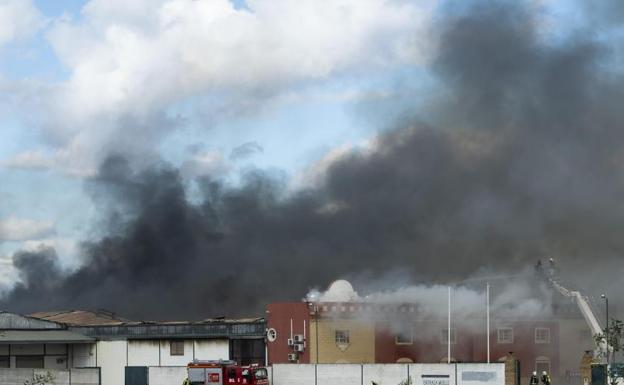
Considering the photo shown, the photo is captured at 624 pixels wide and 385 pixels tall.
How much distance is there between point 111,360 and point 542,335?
139 ft

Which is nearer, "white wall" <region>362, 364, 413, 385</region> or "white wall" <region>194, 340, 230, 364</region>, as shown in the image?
"white wall" <region>362, 364, 413, 385</region>

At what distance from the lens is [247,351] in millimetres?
102312

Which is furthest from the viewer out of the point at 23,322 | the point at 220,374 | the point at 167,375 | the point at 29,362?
the point at 23,322

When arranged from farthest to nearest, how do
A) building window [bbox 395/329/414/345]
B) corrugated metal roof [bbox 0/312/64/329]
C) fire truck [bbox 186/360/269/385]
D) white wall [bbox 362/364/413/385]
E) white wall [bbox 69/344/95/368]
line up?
1. corrugated metal roof [bbox 0/312/64/329]
2. white wall [bbox 69/344/95/368]
3. building window [bbox 395/329/414/345]
4. fire truck [bbox 186/360/269/385]
5. white wall [bbox 362/364/413/385]

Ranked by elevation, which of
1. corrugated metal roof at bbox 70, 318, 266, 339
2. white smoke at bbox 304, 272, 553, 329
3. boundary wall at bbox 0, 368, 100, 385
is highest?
white smoke at bbox 304, 272, 553, 329

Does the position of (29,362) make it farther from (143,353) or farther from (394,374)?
(394,374)

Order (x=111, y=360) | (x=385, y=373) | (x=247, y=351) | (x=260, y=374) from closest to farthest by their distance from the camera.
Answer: (x=385, y=373)
(x=260, y=374)
(x=247, y=351)
(x=111, y=360)

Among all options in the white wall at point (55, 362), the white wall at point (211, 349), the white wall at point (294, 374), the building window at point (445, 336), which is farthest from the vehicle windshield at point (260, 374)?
the white wall at point (55, 362)

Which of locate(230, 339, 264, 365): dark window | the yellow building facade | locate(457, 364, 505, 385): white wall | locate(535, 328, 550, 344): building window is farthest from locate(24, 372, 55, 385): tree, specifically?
locate(535, 328, 550, 344): building window

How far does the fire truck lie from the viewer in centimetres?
7925

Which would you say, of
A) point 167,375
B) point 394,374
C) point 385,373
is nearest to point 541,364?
point 385,373

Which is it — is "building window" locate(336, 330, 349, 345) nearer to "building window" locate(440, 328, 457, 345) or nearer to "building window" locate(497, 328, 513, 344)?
"building window" locate(440, 328, 457, 345)

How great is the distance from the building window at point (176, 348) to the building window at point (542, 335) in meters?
33.4

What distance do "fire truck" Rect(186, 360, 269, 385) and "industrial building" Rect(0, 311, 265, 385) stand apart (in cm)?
1541
